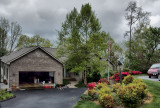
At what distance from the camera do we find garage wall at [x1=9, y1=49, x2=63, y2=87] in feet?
76.3

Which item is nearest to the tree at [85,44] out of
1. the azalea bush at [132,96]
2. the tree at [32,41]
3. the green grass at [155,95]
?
the green grass at [155,95]

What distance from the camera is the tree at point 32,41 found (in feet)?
183

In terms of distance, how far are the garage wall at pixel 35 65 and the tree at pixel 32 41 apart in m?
32.9

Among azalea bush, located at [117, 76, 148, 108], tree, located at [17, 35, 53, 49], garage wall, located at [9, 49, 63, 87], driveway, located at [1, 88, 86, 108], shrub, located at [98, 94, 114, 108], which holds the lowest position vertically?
driveway, located at [1, 88, 86, 108]

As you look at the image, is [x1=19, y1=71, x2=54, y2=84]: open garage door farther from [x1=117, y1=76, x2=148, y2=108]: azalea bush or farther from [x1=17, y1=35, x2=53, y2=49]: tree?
[x1=17, y1=35, x2=53, y2=49]: tree

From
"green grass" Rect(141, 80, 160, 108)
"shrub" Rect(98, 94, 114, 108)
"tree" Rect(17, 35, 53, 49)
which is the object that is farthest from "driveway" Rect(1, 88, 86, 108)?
"tree" Rect(17, 35, 53, 49)

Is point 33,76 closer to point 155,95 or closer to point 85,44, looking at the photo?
point 85,44

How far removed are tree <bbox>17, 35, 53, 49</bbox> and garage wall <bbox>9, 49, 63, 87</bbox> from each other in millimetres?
32914

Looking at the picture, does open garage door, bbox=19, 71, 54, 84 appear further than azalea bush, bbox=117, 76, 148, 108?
Yes

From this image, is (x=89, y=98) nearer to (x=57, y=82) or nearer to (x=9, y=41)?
(x=57, y=82)

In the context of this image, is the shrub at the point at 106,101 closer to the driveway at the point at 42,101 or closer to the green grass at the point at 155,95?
the green grass at the point at 155,95

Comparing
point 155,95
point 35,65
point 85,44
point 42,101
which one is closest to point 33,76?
point 35,65

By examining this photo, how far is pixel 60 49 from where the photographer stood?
26188mm

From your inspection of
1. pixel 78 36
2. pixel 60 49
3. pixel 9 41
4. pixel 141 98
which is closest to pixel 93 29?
pixel 78 36
